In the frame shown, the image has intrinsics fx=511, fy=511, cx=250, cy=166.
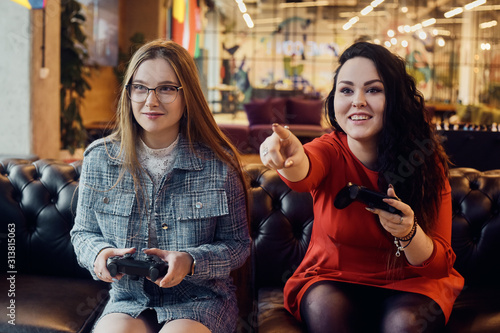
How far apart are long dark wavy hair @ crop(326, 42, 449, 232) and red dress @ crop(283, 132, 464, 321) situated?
0.05m

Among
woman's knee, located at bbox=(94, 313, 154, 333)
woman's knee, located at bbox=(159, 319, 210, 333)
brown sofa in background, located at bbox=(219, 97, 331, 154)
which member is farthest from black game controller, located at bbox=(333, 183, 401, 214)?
brown sofa in background, located at bbox=(219, 97, 331, 154)

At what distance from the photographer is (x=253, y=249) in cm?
208

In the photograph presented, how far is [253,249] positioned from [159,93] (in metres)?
0.79

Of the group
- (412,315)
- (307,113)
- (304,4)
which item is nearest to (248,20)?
(304,4)

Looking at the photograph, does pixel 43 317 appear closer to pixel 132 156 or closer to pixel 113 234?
pixel 113 234

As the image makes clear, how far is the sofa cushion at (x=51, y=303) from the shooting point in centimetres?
176

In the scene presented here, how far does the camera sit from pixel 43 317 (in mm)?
1786

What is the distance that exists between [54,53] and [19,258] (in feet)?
9.62

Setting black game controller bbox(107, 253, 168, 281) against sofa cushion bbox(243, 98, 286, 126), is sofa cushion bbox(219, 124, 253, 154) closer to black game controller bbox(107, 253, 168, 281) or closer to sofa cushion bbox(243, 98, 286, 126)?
sofa cushion bbox(243, 98, 286, 126)

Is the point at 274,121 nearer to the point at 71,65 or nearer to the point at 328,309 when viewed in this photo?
the point at 71,65

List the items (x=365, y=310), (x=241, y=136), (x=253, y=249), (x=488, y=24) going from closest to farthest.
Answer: (x=365, y=310) < (x=253, y=249) < (x=241, y=136) < (x=488, y=24)

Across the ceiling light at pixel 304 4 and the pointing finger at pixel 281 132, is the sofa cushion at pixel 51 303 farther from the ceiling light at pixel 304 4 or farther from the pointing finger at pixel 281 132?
the ceiling light at pixel 304 4

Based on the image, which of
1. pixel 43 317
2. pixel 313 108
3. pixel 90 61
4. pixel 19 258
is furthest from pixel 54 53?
pixel 313 108

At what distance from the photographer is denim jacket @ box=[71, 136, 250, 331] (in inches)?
63.0
